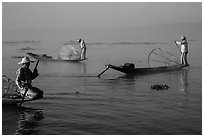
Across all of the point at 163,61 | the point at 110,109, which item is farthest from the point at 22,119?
the point at 163,61

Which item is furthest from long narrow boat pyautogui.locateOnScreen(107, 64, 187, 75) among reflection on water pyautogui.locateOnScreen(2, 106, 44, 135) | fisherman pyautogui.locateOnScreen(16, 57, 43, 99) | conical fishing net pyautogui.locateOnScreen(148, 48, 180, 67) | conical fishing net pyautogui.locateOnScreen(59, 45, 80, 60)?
conical fishing net pyautogui.locateOnScreen(59, 45, 80, 60)

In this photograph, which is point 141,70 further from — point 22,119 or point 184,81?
point 22,119

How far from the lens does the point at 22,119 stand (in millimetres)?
9344

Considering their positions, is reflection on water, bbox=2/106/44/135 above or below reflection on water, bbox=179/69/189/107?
below

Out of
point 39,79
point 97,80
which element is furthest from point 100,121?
point 39,79

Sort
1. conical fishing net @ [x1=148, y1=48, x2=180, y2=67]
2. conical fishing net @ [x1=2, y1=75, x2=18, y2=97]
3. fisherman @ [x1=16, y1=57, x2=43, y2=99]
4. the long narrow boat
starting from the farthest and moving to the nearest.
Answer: conical fishing net @ [x1=148, y1=48, x2=180, y2=67] < the long narrow boat < conical fishing net @ [x1=2, y1=75, x2=18, y2=97] < fisherman @ [x1=16, y1=57, x2=43, y2=99]

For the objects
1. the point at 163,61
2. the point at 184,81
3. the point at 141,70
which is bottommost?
the point at 184,81

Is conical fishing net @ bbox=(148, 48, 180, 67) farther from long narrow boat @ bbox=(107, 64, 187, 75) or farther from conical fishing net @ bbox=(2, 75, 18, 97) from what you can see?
conical fishing net @ bbox=(2, 75, 18, 97)

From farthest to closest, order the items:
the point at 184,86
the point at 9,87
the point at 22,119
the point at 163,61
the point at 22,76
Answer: the point at 163,61
the point at 184,86
the point at 9,87
the point at 22,76
the point at 22,119

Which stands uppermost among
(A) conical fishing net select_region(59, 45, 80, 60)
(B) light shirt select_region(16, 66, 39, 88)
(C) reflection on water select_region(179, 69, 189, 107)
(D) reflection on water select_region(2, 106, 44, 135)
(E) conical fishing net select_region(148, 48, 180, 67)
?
(A) conical fishing net select_region(59, 45, 80, 60)

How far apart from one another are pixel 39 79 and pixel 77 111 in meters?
6.87

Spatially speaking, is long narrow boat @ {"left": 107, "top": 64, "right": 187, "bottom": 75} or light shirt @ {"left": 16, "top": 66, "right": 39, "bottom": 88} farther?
long narrow boat @ {"left": 107, "top": 64, "right": 187, "bottom": 75}

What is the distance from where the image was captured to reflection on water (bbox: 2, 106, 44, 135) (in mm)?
Answer: 8406

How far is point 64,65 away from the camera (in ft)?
73.4
